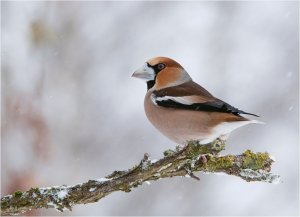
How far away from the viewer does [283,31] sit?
396 inches

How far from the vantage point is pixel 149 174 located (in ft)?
9.76

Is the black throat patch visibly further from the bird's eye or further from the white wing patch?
A: the white wing patch

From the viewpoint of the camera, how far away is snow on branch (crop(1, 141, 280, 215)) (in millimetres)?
2818

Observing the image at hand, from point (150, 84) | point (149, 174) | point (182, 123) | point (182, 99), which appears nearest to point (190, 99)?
point (182, 99)

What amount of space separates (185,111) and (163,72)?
2.05ft

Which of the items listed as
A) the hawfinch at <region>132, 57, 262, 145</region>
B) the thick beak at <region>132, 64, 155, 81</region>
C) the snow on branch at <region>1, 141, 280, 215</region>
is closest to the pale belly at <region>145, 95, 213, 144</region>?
the hawfinch at <region>132, 57, 262, 145</region>

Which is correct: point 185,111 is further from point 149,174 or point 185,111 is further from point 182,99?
point 149,174

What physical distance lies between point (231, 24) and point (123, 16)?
2181mm

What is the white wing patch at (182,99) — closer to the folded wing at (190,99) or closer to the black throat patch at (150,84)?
the folded wing at (190,99)

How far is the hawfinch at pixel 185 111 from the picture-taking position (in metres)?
3.73

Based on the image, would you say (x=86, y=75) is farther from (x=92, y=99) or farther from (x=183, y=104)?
(x=183, y=104)

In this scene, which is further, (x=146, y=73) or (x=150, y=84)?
(x=150, y=84)

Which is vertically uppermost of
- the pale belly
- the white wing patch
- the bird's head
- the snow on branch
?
the bird's head

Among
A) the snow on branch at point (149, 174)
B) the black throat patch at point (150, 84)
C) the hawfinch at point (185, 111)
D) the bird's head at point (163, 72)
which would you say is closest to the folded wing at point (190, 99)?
the hawfinch at point (185, 111)
